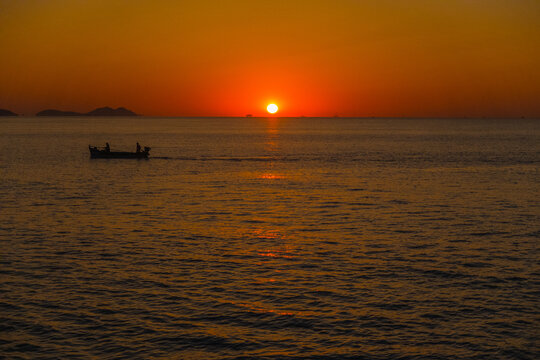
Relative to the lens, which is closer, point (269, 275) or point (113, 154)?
point (269, 275)

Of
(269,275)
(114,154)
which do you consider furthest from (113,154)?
(269,275)

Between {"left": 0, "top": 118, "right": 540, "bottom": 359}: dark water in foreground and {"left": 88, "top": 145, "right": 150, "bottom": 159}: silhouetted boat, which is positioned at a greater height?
{"left": 88, "top": 145, "right": 150, "bottom": 159}: silhouetted boat

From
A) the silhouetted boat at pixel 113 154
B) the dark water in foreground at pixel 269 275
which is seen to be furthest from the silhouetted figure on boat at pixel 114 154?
the dark water in foreground at pixel 269 275

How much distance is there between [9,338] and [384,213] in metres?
29.1

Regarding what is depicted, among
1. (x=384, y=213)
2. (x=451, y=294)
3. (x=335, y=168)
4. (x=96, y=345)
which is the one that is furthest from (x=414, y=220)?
(x=335, y=168)

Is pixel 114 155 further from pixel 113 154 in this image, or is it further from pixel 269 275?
pixel 269 275

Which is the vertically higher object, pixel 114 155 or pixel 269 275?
pixel 114 155

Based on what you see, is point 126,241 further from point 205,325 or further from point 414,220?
point 414,220

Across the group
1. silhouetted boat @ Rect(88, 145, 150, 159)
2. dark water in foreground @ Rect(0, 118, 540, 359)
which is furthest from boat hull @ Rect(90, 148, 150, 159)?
dark water in foreground @ Rect(0, 118, 540, 359)

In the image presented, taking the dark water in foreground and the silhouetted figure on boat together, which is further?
the silhouetted figure on boat

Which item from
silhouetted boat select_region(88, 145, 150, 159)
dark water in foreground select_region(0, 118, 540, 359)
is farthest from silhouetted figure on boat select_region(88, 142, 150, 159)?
dark water in foreground select_region(0, 118, 540, 359)

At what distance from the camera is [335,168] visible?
81750 millimetres

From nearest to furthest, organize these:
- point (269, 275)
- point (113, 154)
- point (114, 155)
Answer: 1. point (269, 275)
2. point (113, 154)
3. point (114, 155)

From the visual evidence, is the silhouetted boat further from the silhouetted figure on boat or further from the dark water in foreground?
the dark water in foreground
